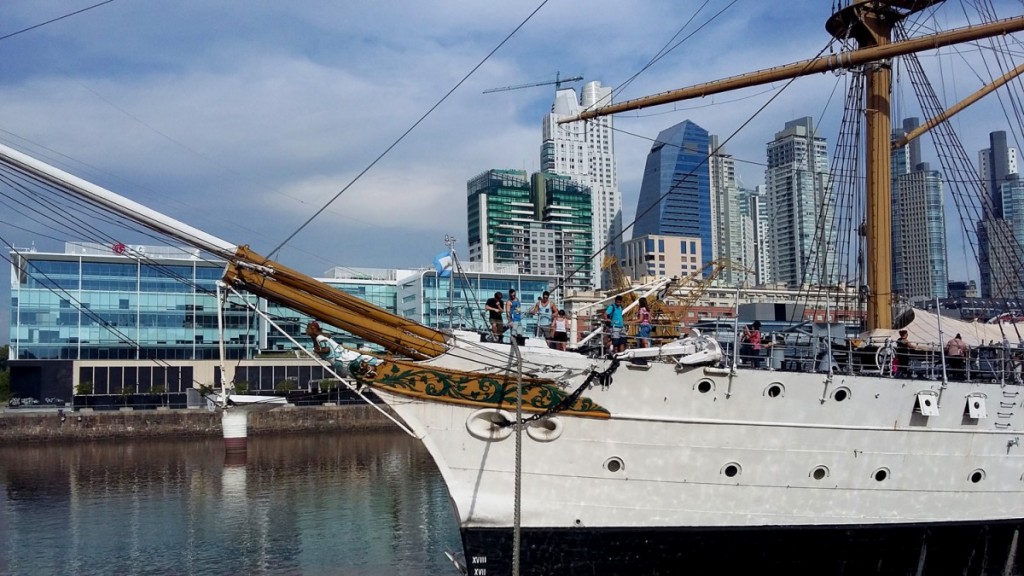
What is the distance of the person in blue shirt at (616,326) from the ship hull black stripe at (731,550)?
8.97 feet

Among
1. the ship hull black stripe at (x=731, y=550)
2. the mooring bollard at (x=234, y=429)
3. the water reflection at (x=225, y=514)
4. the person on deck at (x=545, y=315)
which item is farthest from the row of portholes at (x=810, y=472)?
the mooring bollard at (x=234, y=429)

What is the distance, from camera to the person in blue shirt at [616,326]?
46.5 feet

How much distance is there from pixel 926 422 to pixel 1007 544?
10.9 ft

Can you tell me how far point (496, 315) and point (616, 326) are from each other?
1895 mm

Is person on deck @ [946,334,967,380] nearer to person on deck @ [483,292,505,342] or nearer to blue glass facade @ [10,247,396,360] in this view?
person on deck @ [483,292,505,342]

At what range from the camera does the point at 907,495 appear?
49.7 feet

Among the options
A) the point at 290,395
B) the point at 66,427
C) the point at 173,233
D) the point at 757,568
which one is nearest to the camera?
the point at 173,233

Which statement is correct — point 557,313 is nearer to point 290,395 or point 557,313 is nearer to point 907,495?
point 907,495

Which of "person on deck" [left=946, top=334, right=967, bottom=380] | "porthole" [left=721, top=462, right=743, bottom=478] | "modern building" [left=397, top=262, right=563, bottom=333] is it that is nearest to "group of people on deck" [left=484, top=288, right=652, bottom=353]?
"porthole" [left=721, top=462, right=743, bottom=478]

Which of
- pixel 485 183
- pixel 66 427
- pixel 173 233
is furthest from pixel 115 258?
pixel 485 183

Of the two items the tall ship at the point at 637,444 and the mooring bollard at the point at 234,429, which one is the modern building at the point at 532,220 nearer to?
the mooring bollard at the point at 234,429

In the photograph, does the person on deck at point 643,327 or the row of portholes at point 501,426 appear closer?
the row of portholes at point 501,426

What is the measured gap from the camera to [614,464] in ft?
45.4

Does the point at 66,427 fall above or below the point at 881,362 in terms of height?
below
